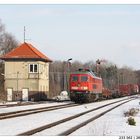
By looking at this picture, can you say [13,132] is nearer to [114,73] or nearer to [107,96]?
[107,96]

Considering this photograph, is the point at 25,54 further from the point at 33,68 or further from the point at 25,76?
the point at 25,76

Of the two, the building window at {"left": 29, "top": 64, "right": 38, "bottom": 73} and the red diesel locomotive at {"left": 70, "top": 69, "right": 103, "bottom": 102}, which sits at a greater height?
the building window at {"left": 29, "top": 64, "right": 38, "bottom": 73}

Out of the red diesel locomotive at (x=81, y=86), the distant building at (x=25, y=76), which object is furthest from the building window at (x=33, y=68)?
the red diesel locomotive at (x=81, y=86)

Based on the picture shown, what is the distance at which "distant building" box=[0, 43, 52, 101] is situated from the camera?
238ft

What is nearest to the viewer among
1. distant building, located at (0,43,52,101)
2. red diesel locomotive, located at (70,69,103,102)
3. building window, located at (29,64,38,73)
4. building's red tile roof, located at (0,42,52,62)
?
red diesel locomotive, located at (70,69,103,102)

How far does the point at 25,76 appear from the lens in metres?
73.8

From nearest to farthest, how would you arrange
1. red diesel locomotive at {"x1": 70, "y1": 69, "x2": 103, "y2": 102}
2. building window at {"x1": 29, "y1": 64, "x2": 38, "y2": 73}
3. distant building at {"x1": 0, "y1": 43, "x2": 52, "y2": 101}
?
red diesel locomotive at {"x1": 70, "y1": 69, "x2": 103, "y2": 102} → distant building at {"x1": 0, "y1": 43, "x2": 52, "y2": 101} → building window at {"x1": 29, "y1": 64, "x2": 38, "y2": 73}

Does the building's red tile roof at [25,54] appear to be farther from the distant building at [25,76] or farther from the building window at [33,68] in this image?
the building window at [33,68]

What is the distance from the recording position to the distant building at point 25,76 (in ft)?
238

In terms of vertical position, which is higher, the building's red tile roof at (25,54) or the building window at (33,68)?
the building's red tile roof at (25,54)

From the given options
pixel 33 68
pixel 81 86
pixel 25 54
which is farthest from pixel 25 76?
pixel 81 86

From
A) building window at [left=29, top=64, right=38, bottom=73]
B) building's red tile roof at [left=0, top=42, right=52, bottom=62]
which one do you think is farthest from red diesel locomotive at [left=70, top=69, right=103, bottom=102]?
building's red tile roof at [left=0, top=42, right=52, bottom=62]

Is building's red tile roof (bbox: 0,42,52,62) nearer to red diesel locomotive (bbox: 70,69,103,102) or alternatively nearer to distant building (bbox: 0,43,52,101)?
distant building (bbox: 0,43,52,101)

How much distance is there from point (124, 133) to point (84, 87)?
32.5 meters
